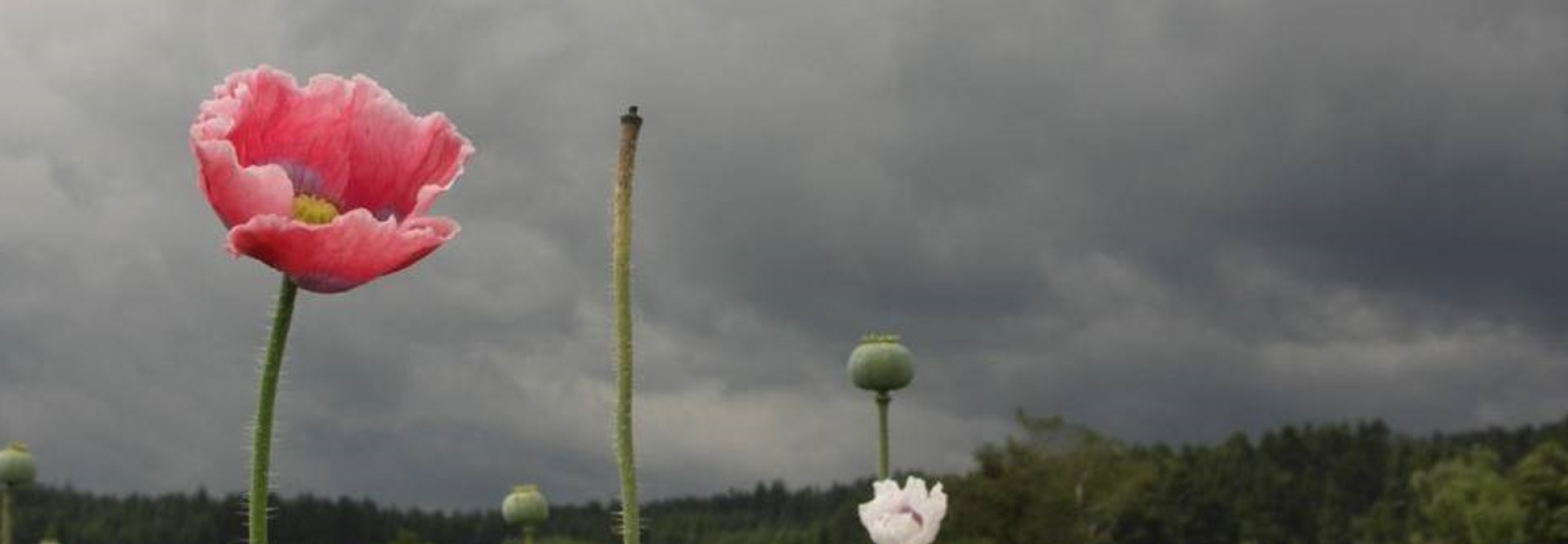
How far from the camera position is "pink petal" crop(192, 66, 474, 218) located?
8.89 feet

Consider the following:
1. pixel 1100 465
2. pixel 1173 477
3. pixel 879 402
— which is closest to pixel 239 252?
pixel 879 402

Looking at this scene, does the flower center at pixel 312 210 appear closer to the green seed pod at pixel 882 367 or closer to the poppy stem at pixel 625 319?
the poppy stem at pixel 625 319

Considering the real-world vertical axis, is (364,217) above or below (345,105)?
below

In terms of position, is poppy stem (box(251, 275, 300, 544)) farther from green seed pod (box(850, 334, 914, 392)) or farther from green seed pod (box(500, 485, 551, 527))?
green seed pod (box(500, 485, 551, 527))

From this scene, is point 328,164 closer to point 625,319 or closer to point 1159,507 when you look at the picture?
point 625,319

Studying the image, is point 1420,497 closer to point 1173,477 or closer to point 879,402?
point 1173,477

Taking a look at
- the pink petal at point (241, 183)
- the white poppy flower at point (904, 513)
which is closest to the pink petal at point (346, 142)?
the pink petal at point (241, 183)

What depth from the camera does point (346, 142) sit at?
273cm

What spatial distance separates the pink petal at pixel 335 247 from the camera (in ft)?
8.24

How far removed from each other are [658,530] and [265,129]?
128275mm

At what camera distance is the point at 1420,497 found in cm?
8419

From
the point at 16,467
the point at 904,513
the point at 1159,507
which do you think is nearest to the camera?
the point at 904,513

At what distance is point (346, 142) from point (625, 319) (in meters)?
0.48

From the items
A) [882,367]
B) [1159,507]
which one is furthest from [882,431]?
[1159,507]
